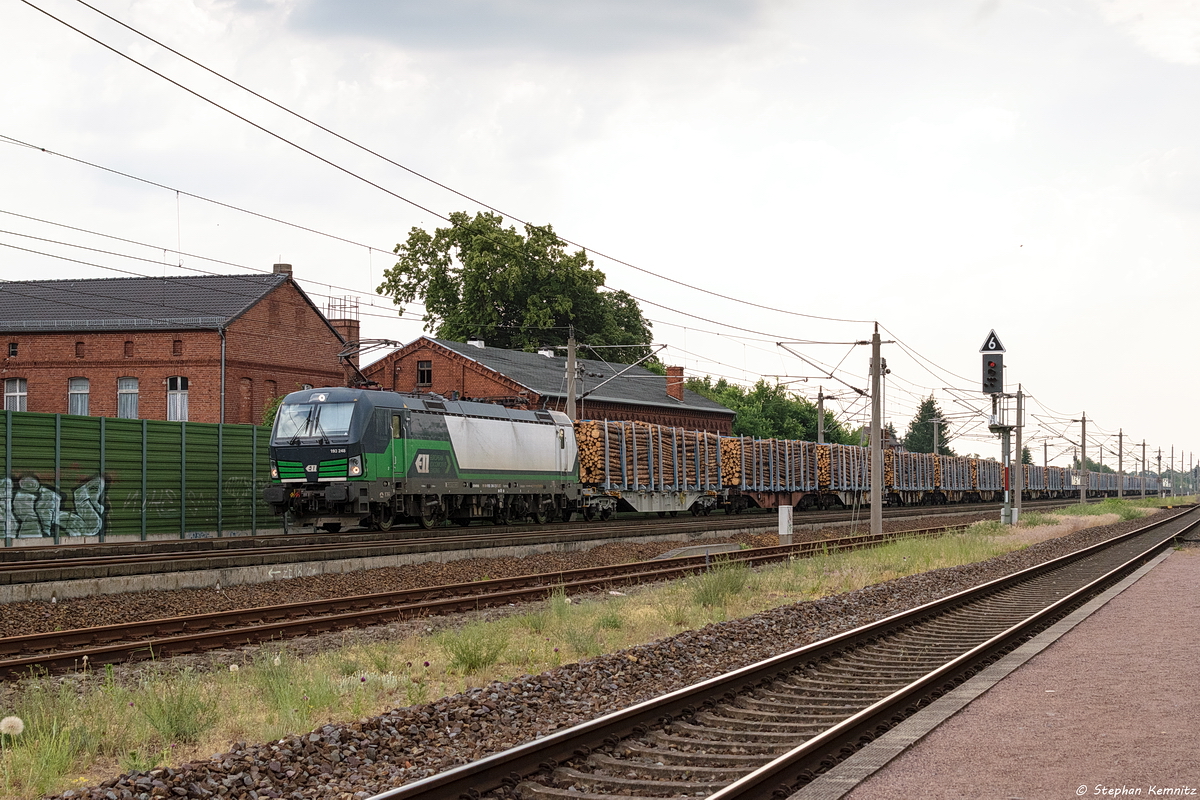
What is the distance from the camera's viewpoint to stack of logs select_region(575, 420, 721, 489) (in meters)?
39.8

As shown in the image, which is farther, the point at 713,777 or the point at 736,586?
the point at 736,586

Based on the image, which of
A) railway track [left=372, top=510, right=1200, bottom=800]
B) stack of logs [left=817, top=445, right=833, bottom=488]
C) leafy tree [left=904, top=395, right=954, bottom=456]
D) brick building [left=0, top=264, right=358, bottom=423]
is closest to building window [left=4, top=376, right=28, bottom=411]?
brick building [left=0, top=264, right=358, bottom=423]

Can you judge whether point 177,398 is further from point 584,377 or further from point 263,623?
point 263,623

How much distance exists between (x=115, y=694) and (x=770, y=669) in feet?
17.8

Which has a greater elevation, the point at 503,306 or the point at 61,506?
the point at 503,306

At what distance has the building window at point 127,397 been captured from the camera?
49219 mm

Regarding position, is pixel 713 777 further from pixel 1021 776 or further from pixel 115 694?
pixel 115 694

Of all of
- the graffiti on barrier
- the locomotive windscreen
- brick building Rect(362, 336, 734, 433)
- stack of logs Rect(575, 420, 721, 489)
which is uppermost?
brick building Rect(362, 336, 734, 433)

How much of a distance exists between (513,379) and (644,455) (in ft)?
48.4

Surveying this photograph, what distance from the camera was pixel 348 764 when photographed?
711 cm

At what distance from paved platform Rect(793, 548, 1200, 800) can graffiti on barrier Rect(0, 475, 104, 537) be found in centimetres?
2018

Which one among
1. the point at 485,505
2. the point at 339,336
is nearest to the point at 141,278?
the point at 339,336

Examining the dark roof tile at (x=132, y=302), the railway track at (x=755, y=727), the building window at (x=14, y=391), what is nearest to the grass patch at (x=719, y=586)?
the railway track at (x=755, y=727)

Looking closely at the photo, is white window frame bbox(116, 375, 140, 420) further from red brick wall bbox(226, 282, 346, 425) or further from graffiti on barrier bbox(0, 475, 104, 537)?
graffiti on barrier bbox(0, 475, 104, 537)
